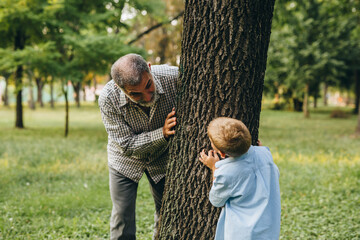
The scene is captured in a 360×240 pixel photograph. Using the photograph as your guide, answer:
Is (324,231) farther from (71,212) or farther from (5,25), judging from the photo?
(5,25)

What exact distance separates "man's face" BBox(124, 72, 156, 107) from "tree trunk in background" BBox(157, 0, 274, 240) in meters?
0.23

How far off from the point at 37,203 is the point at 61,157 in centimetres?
346

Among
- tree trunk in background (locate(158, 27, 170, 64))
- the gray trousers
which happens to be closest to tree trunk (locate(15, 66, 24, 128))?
tree trunk in background (locate(158, 27, 170, 64))

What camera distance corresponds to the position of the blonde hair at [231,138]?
2.24 metres

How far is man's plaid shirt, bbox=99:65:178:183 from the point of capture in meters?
2.91

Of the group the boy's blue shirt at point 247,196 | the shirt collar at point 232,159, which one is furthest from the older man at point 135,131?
the boy's blue shirt at point 247,196

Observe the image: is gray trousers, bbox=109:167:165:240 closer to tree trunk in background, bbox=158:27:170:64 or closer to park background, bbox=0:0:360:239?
park background, bbox=0:0:360:239

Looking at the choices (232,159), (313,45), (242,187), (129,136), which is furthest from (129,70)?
(313,45)

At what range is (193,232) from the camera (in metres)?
2.67

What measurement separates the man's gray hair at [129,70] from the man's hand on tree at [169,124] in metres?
0.43

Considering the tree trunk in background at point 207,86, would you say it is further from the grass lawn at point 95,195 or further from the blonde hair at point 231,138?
the grass lawn at point 95,195

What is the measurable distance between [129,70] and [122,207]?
1309 mm

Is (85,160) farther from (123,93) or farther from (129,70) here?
(129,70)

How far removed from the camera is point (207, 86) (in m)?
2.58
